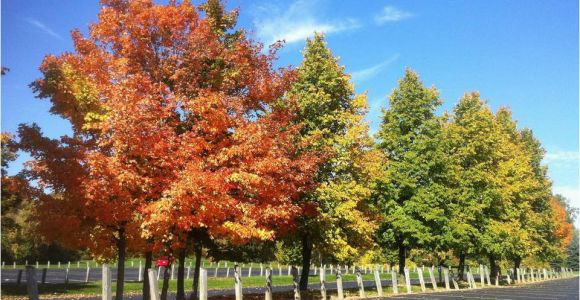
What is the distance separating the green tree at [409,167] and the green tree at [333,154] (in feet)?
15.1

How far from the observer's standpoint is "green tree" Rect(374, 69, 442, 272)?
2889 centimetres

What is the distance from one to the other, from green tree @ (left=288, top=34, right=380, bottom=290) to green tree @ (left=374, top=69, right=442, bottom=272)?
4.59 metres

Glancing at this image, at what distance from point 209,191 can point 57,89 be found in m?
7.79

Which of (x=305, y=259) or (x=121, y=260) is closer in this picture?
(x=121, y=260)

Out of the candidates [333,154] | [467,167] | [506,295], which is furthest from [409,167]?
[333,154]

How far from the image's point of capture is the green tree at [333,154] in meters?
21.1

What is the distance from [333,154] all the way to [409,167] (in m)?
10.3

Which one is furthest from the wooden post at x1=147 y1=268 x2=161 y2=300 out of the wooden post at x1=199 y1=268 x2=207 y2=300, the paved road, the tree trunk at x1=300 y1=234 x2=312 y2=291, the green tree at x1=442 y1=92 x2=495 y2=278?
the green tree at x1=442 y1=92 x2=495 y2=278

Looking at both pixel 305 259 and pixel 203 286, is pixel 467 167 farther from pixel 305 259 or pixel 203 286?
pixel 203 286

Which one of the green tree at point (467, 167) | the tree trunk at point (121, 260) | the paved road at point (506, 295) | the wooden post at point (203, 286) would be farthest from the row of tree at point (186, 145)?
the green tree at point (467, 167)

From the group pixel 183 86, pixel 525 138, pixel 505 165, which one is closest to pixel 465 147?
pixel 505 165

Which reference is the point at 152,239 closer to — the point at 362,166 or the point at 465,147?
the point at 362,166

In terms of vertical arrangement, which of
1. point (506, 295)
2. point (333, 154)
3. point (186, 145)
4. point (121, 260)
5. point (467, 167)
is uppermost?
point (467, 167)

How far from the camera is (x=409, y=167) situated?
29766 millimetres
